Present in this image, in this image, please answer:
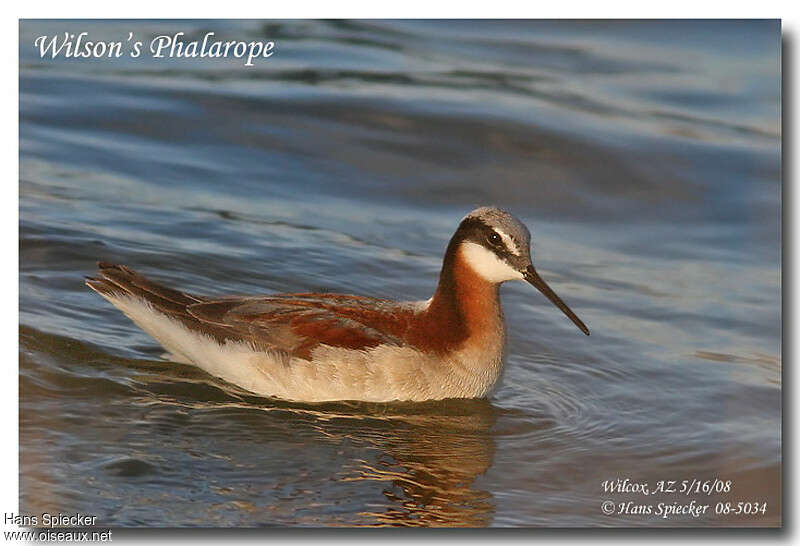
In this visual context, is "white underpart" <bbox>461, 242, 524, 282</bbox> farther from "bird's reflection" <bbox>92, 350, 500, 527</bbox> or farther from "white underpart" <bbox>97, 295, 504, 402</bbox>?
"bird's reflection" <bbox>92, 350, 500, 527</bbox>

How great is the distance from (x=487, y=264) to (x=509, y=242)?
199 millimetres

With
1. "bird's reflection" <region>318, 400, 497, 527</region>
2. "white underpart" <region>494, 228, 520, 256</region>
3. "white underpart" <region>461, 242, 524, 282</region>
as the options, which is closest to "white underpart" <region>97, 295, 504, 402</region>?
"bird's reflection" <region>318, 400, 497, 527</region>

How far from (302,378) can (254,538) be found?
1.19m

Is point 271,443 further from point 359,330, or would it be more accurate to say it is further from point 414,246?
point 414,246

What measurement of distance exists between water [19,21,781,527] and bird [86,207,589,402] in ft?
0.50

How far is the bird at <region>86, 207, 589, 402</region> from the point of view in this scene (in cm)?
746

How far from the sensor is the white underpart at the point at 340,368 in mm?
7441

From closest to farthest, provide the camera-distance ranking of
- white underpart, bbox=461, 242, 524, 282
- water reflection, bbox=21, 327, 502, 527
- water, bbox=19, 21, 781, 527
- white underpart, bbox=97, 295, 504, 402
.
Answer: water reflection, bbox=21, 327, 502, 527 → water, bbox=19, 21, 781, 527 → white underpart, bbox=97, 295, 504, 402 → white underpart, bbox=461, 242, 524, 282

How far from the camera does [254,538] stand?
650 centimetres

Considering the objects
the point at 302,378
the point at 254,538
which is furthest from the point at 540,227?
the point at 254,538

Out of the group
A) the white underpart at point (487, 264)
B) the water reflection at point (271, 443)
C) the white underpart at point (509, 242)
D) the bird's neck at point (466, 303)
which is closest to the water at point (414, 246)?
the water reflection at point (271, 443)

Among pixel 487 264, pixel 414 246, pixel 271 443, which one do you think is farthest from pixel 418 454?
pixel 414 246

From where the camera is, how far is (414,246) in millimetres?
9172

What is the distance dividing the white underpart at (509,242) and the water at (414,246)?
89cm
